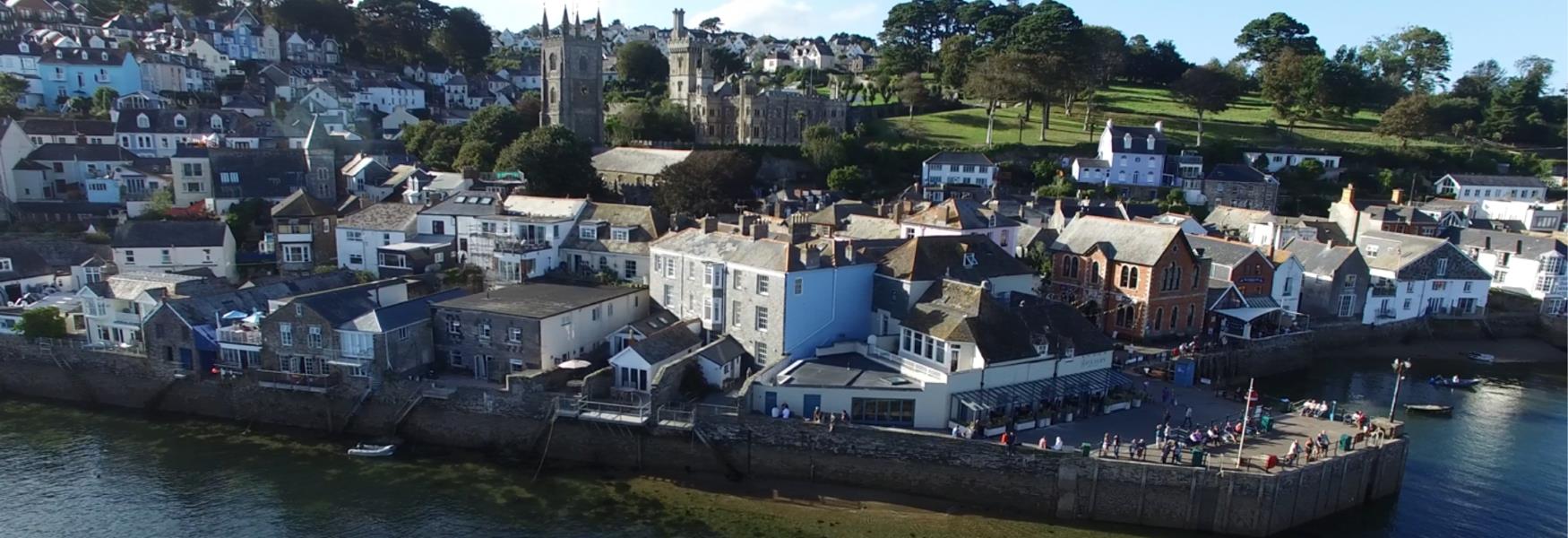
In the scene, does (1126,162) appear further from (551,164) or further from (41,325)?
(41,325)

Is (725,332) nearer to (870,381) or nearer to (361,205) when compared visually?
(870,381)

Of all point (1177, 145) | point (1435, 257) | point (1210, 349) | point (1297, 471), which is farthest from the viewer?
point (1177, 145)

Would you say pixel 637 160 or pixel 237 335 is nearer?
pixel 237 335

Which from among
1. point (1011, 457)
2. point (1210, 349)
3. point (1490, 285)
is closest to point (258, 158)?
point (1011, 457)

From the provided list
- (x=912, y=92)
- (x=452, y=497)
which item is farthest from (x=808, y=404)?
(x=912, y=92)

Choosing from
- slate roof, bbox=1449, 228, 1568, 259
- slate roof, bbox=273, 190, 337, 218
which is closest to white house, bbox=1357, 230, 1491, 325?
slate roof, bbox=1449, 228, 1568, 259

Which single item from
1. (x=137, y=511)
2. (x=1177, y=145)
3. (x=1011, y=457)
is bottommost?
(x=137, y=511)

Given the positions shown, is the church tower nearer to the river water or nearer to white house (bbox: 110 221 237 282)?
white house (bbox: 110 221 237 282)
